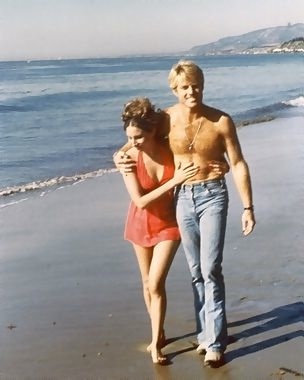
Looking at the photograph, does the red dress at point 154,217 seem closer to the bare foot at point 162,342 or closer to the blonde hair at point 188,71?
the blonde hair at point 188,71

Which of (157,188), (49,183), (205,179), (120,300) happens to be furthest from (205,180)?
(49,183)

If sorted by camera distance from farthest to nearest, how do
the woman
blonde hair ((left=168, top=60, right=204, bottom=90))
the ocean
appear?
1. the ocean
2. the woman
3. blonde hair ((left=168, top=60, right=204, bottom=90))

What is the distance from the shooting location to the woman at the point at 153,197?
12.7 feet

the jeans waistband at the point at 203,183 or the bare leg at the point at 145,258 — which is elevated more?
the jeans waistband at the point at 203,183

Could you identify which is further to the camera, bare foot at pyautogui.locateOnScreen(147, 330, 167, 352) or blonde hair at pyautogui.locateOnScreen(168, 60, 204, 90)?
bare foot at pyautogui.locateOnScreen(147, 330, 167, 352)

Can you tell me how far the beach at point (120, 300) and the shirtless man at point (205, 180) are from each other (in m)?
0.36

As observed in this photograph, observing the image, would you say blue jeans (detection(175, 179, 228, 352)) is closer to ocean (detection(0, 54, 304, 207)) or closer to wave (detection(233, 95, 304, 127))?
ocean (detection(0, 54, 304, 207))

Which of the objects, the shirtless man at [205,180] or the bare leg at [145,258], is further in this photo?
the bare leg at [145,258]

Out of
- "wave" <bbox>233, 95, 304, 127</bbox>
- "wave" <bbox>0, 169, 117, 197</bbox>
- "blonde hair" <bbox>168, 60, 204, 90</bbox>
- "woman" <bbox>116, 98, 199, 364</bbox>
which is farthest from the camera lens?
"wave" <bbox>233, 95, 304, 127</bbox>

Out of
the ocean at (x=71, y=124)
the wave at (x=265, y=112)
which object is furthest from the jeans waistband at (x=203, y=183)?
the wave at (x=265, y=112)

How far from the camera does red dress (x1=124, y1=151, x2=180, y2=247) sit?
398 cm

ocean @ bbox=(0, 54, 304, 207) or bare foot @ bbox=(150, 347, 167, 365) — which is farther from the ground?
bare foot @ bbox=(150, 347, 167, 365)

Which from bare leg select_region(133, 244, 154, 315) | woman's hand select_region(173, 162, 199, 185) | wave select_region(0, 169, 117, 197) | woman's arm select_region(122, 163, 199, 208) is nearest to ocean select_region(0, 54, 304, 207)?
wave select_region(0, 169, 117, 197)

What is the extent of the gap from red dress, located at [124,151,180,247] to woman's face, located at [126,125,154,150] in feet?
0.19
